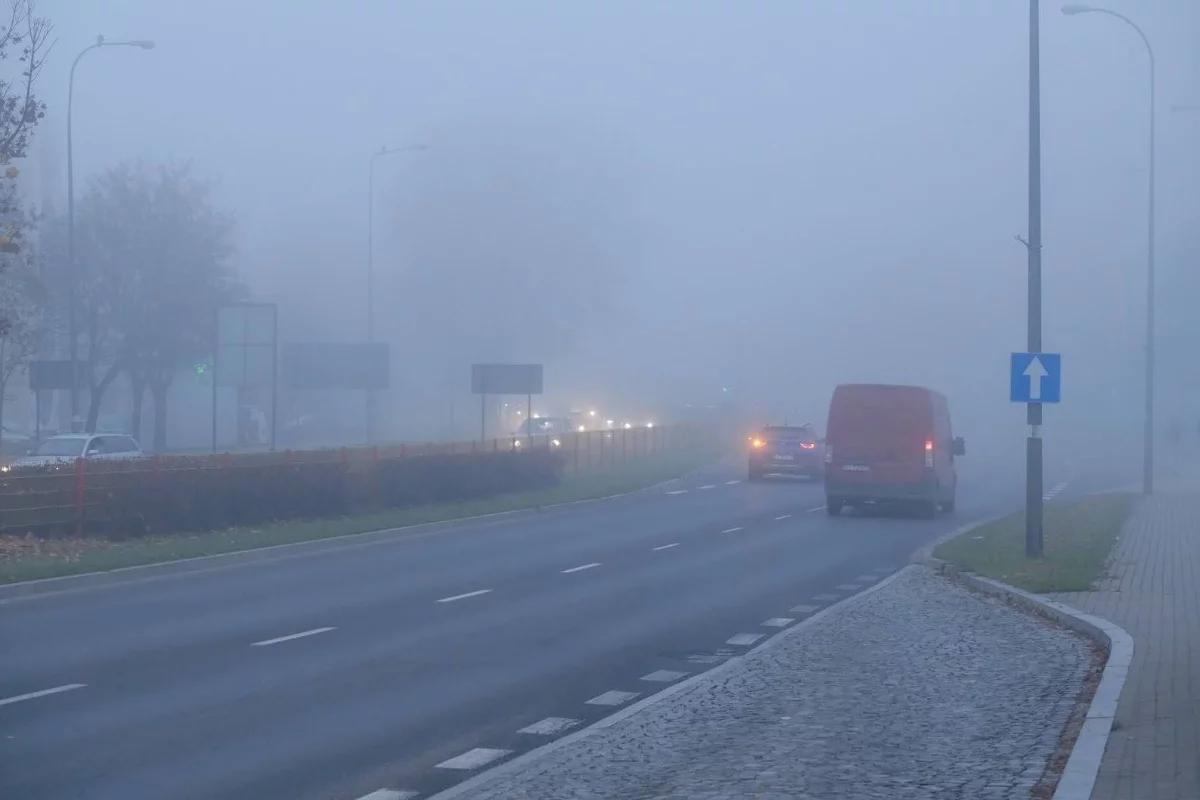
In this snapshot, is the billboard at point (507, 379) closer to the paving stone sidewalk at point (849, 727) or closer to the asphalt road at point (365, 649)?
the asphalt road at point (365, 649)

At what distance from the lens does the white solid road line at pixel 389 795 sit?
7.70 meters

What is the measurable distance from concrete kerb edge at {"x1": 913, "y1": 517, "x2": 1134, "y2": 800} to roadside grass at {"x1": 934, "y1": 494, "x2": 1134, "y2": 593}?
258mm

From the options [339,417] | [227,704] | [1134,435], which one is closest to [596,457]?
[339,417]

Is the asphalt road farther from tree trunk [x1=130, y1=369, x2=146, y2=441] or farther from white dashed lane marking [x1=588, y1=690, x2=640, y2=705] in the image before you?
tree trunk [x1=130, y1=369, x2=146, y2=441]

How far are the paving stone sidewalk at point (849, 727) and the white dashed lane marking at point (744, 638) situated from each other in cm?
43

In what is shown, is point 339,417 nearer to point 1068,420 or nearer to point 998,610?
point 1068,420

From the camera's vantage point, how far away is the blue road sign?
63.4 ft

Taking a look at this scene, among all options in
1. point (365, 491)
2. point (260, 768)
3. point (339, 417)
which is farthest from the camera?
point (339, 417)

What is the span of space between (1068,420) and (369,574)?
81.3 meters

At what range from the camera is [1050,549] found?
2097cm

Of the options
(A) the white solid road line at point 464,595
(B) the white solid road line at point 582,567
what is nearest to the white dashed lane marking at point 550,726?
(A) the white solid road line at point 464,595

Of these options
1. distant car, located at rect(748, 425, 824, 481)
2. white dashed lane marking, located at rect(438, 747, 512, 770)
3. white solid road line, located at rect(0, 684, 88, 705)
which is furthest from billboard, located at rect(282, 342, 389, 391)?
white dashed lane marking, located at rect(438, 747, 512, 770)

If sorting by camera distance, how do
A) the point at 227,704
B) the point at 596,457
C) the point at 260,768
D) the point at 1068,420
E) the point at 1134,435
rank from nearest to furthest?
the point at 260,768 < the point at 227,704 < the point at 596,457 < the point at 1134,435 < the point at 1068,420

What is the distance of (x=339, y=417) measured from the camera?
7038 centimetres
